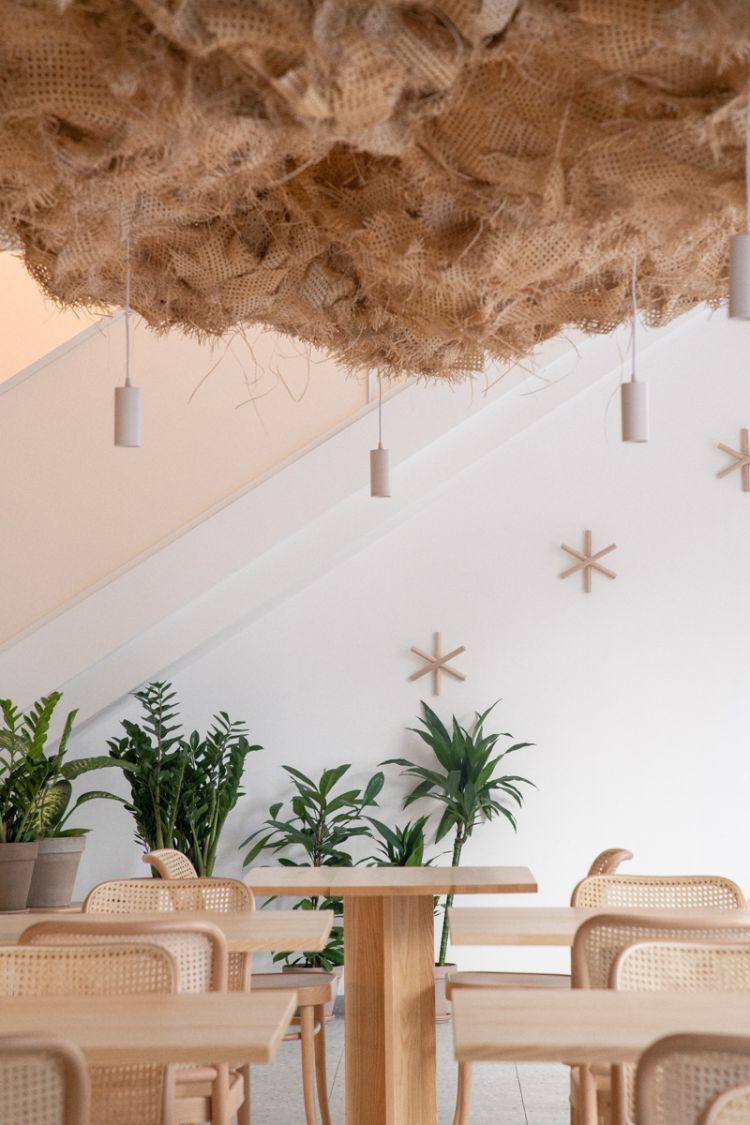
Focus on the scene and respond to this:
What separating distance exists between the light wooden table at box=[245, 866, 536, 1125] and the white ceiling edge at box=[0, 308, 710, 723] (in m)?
1.66

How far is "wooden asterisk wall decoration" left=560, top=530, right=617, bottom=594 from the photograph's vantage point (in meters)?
6.62

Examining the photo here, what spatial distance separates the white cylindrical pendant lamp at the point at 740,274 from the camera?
6.97 feet

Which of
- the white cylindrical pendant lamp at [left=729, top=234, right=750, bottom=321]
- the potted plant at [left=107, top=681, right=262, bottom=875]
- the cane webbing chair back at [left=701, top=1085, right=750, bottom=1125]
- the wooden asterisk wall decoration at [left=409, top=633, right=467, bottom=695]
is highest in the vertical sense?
the white cylindrical pendant lamp at [left=729, top=234, right=750, bottom=321]

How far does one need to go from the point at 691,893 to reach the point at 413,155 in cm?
262

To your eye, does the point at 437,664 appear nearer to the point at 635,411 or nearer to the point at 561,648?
the point at 561,648

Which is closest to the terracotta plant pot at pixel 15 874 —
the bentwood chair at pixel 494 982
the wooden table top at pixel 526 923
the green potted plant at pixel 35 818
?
the green potted plant at pixel 35 818

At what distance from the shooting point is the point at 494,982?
4.03 m

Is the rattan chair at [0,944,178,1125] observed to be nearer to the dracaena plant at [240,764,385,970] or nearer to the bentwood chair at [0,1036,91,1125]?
the bentwood chair at [0,1036,91,1125]

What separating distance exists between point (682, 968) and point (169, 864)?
2.30 m

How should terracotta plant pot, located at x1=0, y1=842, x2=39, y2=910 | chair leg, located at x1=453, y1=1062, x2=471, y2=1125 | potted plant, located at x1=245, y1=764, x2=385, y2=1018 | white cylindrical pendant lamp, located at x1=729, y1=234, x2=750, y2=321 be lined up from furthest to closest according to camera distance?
1. potted plant, located at x1=245, y1=764, x2=385, y2=1018
2. terracotta plant pot, located at x1=0, y1=842, x2=39, y2=910
3. chair leg, located at x1=453, y1=1062, x2=471, y2=1125
4. white cylindrical pendant lamp, located at x1=729, y1=234, x2=750, y2=321

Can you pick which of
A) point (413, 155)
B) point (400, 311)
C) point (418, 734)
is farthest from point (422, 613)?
point (413, 155)

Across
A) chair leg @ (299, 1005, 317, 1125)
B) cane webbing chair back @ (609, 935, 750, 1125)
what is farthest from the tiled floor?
cane webbing chair back @ (609, 935, 750, 1125)

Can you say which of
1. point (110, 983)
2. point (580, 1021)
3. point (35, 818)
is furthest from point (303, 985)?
point (580, 1021)

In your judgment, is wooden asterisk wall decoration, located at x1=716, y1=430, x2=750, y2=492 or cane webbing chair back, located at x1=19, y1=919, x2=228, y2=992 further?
wooden asterisk wall decoration, located at x1=716, y1=430, x2=750, y2=492
